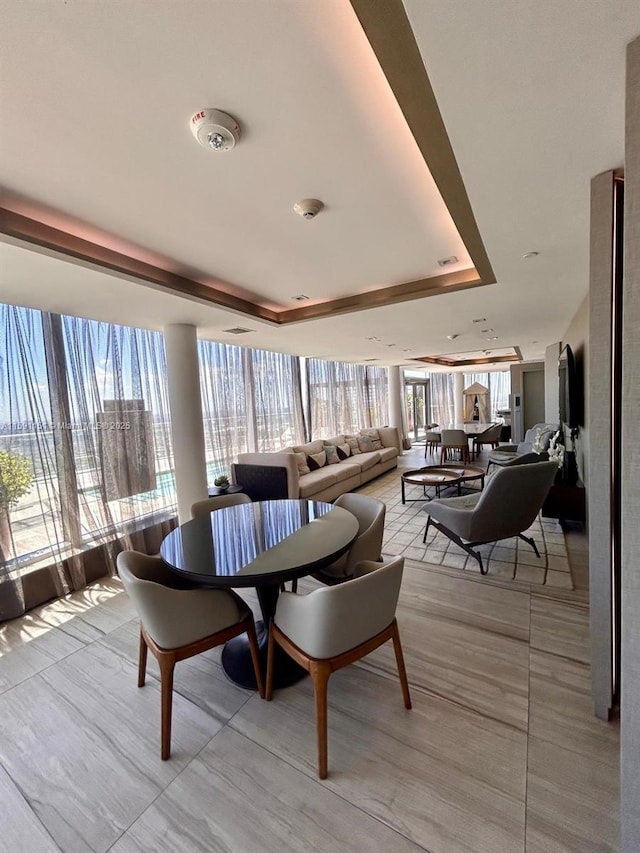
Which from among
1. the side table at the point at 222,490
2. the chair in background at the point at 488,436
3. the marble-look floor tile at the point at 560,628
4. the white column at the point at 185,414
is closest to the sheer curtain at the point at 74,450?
the white column at the point at 185,414

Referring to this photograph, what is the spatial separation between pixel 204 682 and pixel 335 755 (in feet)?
2.75

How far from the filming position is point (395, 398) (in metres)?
9.45

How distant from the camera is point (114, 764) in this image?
1.48 meters

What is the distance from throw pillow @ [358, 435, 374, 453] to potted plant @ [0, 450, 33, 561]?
5.37 m

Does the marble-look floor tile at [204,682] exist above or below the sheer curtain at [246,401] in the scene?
below

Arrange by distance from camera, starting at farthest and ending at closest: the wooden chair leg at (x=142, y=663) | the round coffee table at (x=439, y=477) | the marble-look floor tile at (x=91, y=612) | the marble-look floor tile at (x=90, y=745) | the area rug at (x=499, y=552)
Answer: the round coffee table at (x=439, y=477) < the area rug at (x=499, y=552) < the marble-look floor tile at (x=91, y=612) < the wooden chair leg at (x=142, y=663) < the marble-look floor tile at (x=90, y=745)

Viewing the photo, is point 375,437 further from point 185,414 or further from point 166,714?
point 166,714

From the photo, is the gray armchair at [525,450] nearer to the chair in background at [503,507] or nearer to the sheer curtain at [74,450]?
the chair in background at [503,507]

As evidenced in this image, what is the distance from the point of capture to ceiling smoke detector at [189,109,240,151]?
1217mm

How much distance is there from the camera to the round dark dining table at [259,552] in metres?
1.60

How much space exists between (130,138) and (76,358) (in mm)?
2462

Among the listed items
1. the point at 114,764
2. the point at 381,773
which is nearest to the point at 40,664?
the point at 114,764

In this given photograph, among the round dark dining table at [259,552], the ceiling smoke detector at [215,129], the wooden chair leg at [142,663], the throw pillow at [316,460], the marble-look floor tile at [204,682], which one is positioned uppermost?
the ceiling smoke detector at [215,129]

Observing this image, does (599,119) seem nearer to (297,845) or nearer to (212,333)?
(297,845)
